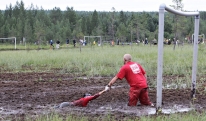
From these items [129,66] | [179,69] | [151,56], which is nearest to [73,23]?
[151,56]

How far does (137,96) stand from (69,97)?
2143 millimetres

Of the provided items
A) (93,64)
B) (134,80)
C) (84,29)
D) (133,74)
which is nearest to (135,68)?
(133,74)

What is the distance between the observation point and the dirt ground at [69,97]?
8587 mm

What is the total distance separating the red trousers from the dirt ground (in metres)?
0.19

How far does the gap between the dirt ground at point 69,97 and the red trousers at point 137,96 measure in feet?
0.62

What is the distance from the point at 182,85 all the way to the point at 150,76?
2719mm

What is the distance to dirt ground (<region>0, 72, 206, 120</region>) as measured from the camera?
8.59 m

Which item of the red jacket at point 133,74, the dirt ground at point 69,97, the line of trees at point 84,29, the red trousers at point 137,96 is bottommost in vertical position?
the dirt ground at point 69,97

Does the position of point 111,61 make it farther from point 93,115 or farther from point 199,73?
point 93,115

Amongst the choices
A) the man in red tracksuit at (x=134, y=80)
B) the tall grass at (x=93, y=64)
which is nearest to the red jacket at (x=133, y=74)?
the man in red tracksuit at (x=134, y=80)

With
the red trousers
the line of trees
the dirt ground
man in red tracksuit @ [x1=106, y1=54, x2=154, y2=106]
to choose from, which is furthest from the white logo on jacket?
the line of trees

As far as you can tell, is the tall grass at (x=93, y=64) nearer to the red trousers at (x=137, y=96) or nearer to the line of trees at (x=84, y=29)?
the red trousers at (x=137, y=96)

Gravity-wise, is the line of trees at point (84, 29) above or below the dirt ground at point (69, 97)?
above

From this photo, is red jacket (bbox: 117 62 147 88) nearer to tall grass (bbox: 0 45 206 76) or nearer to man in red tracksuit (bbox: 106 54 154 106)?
man in red tracksuit (bbox: 106 54 154 106)
